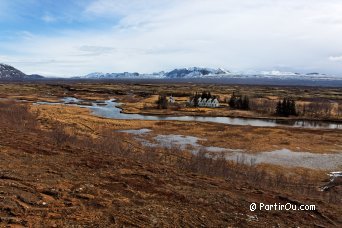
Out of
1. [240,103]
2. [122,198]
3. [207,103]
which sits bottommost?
[207,103]

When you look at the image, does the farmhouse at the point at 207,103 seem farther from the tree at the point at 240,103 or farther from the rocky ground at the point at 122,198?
the rocky ground at the point at 122,198

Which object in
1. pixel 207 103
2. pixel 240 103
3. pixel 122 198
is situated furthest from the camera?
pixel 207 103

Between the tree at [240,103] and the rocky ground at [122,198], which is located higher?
the rocky ground at [122,198]

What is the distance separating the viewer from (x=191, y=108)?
94875 mm

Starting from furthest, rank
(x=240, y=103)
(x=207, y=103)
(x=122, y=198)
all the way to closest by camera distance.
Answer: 1. (x=207, y=103)
2. (x=240, y=103)
3. (x=122, y=198)

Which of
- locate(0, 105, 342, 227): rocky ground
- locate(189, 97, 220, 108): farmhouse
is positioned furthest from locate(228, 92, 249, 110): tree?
locate(0, 105, 342, 227): rocky ground

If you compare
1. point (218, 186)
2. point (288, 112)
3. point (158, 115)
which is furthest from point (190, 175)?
point (288, 112)

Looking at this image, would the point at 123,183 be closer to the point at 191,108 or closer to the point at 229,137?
the point at 229,137

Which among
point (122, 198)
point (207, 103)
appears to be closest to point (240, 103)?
point (207, 103)

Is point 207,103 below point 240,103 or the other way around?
below

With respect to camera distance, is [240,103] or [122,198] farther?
[240,103]

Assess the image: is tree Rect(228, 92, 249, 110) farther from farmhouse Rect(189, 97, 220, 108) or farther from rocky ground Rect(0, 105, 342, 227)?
rocky ground Rect(0, 105, 342, 227)

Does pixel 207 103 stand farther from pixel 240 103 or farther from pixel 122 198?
pixel 122 198

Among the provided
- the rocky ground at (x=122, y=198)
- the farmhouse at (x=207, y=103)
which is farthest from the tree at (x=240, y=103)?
the rocky ground at (x=122, y=198)
